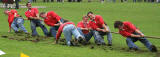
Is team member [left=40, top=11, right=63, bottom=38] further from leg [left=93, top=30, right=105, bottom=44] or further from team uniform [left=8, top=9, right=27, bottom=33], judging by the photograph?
team uniform [left=8, top=9, right=27, bottom=33]

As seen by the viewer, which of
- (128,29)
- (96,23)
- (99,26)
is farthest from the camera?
(99,26)

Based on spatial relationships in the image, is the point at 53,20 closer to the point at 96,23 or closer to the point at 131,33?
the point at 96,23

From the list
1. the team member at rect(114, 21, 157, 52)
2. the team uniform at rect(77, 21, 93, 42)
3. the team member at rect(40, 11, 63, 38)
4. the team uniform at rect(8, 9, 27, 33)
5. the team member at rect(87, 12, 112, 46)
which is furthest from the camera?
the team uniform at rect(8, 9, 27, 33)

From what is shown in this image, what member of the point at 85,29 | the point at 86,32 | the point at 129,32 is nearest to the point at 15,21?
the point at 86,32

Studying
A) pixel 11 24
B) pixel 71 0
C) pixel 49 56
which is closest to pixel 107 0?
pixel 71 0

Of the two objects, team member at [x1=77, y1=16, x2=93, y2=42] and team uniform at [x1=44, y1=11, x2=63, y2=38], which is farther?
team uniform at [x1=44, y1=11, x2=63, y2=38]

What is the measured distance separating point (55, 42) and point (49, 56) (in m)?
3.17

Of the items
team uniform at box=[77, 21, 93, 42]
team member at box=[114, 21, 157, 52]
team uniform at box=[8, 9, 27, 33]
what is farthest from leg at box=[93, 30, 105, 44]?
team uniform at box=[8, 9, 27, 33]

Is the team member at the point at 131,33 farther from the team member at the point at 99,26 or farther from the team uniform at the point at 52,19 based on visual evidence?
the team uniform at the point at 52,19

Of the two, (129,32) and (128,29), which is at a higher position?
(128,29)

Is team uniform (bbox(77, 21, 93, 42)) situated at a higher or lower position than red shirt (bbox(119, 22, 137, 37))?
lower

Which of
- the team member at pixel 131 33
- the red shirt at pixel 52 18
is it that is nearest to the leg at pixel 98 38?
the team member at pixel 131 33

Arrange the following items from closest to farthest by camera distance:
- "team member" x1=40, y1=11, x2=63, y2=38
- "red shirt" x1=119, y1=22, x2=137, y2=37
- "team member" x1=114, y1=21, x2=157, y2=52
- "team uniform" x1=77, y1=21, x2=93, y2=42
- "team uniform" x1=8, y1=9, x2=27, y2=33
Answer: "team member" x1=114, y1=21, x2=157, y2=52
"red shirt" x1=119, y1=22, x2=137, y2=37
"team uniform" x1=77, y1=21, x2=93, y2=42
"team member" x1=40, y1=11, x2=63, y2=38
"team uniform" x1=8, y1=9, x2=27, y2=33

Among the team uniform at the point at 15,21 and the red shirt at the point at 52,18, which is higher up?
the red shirt at the point at 52,18
